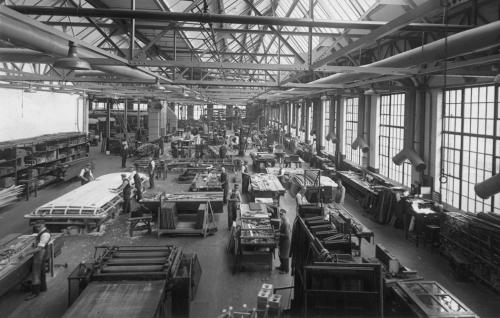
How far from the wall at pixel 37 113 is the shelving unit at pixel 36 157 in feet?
2.76

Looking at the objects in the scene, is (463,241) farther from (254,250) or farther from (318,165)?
(318,165)

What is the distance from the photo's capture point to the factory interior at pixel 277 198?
16.8 ft

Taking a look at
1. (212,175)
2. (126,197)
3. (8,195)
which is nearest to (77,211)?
(126,197)

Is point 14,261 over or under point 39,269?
over

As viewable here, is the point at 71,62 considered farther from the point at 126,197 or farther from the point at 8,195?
the point at 8,195

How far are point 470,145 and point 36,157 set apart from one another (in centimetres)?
1539

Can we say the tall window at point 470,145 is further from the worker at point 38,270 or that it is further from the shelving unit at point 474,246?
the worker at point 38,270

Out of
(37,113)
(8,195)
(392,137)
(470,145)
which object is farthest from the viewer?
(37,113)

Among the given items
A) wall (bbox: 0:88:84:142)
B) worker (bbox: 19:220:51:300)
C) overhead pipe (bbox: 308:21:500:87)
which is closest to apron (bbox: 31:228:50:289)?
worker (bbox: 19:220:51:300)

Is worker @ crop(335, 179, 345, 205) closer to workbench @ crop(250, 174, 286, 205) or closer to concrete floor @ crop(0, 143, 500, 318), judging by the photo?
concrete floor @ crop(0, 143, 500, 318)

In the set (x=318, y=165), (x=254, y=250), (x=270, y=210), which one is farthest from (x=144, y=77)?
A: (x=318, y=165)

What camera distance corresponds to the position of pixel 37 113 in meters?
17.9

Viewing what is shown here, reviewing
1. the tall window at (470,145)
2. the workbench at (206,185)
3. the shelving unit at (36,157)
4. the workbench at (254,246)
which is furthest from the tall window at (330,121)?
the shelving unit at (36,157)

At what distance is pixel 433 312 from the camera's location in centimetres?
460
